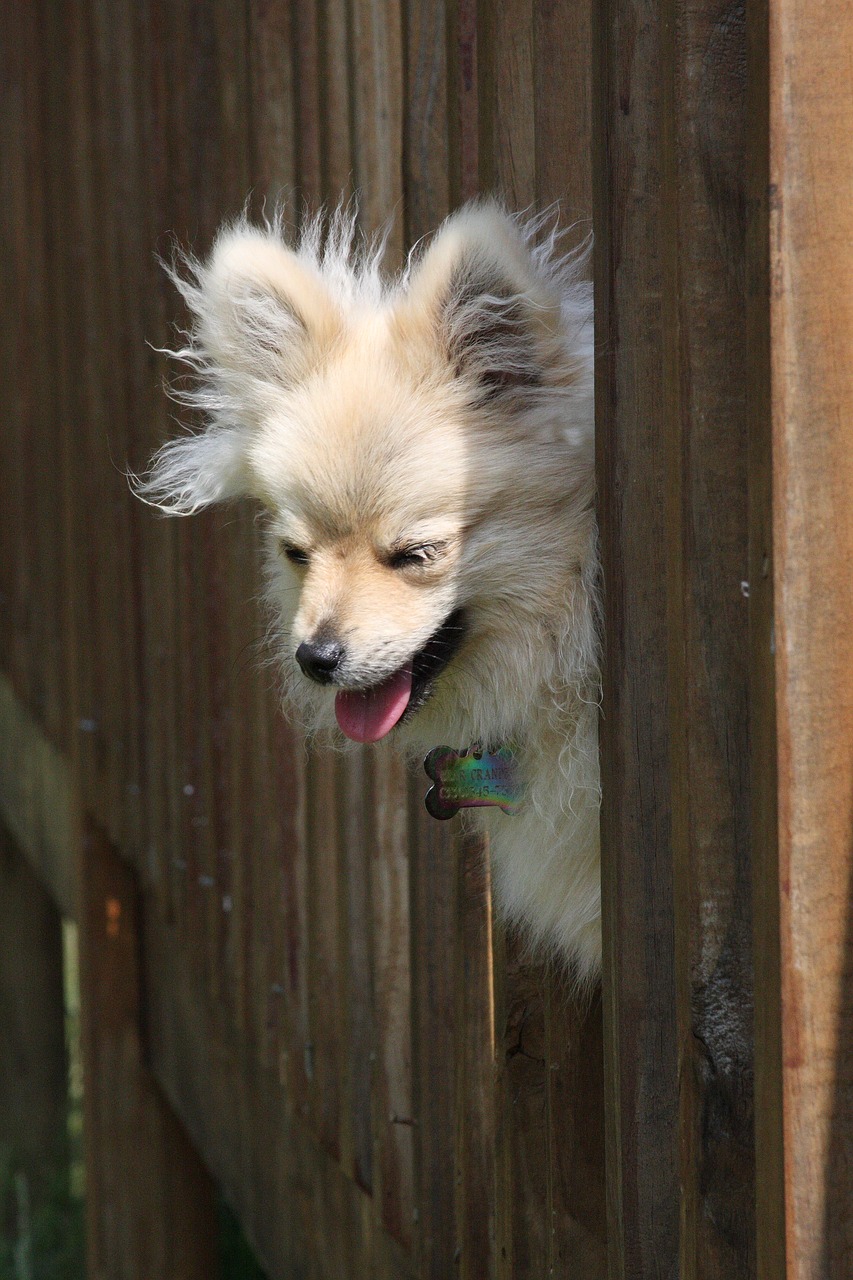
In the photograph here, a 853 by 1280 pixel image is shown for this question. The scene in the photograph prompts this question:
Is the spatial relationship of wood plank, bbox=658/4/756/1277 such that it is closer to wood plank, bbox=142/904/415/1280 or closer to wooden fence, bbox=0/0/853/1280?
wooden fence, bbox=0/0/853/1280

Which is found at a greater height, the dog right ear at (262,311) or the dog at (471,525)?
the dog right ear at (262,311)

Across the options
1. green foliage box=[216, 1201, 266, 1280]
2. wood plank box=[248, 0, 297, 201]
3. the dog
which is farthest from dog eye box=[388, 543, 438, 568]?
green foliage box=[216, 1201, 266, 1280]

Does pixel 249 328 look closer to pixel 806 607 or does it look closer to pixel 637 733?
pixel 637 733

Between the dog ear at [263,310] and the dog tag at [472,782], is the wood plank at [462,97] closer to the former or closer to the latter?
the dog ear at [263,310]

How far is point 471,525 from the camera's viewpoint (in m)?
1.99

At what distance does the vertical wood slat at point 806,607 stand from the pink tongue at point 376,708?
3.21 feet

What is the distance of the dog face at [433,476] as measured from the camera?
6.49ft

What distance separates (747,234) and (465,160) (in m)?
0.99

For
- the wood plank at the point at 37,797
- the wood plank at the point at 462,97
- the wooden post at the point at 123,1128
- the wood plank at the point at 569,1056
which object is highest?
the wood plank at the point at 462,97

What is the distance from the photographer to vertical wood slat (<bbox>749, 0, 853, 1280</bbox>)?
111 centimetres

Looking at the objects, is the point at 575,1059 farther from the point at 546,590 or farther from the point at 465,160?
the point at 465,160

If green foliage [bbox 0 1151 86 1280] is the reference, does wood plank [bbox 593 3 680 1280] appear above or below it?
above

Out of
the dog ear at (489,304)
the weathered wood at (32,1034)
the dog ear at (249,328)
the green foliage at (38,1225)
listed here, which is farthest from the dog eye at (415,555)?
the weathered wood at (32,1034)

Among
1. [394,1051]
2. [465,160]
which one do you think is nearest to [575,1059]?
[394,1051]
